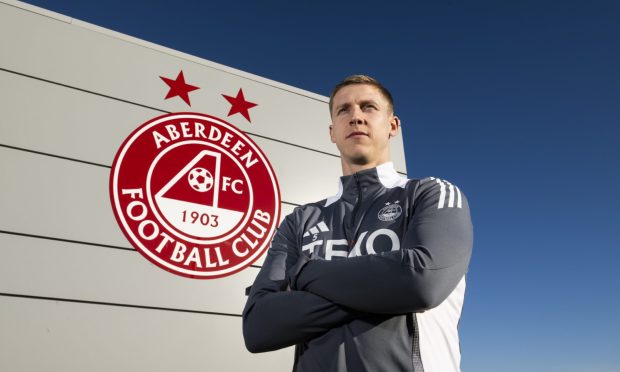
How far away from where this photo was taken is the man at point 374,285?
2.83ft

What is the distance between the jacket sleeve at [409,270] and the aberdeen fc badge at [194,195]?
96 centimetres

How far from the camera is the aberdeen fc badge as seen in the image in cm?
178

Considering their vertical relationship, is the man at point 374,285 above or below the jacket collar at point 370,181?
below

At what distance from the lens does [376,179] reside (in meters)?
1.20

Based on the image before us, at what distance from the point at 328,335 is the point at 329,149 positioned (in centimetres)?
154

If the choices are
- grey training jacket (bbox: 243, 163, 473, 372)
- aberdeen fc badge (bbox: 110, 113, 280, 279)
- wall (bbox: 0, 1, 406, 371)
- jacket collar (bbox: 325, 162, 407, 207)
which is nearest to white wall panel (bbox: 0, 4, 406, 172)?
wall (bbox: 0, 1, 406, 371)

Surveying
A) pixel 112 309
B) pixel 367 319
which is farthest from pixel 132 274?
pixel 367 319

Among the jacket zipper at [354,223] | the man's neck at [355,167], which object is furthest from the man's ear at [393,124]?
the jacket zipper at [354,223]

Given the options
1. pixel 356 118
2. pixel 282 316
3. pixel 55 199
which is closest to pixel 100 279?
pixel 55 199

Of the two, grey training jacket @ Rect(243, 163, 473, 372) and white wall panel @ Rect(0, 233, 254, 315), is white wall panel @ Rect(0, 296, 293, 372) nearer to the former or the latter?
white wall panel @ Rect(0, 233, 254, 315)

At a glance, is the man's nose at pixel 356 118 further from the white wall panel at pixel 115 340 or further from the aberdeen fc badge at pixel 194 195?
the white wall panel at pixel 115 340

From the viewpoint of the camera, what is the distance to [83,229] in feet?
5.50

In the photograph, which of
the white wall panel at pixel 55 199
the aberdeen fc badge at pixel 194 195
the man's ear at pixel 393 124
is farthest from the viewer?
the aberdeen fc badge at pixel 194 195

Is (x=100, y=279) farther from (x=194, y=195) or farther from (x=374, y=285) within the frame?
(x=374, y=285)
